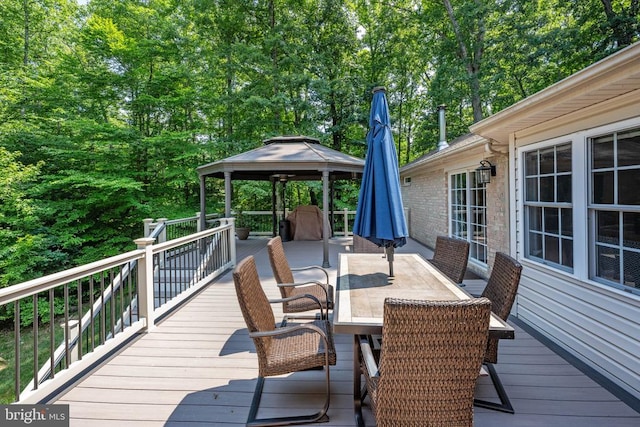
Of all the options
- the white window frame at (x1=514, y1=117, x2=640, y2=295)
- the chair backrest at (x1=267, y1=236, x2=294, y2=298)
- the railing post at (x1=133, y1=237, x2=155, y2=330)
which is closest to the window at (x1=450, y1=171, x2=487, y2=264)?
the white window frame at (x1=514, y1=117, x2=640, y2=295)

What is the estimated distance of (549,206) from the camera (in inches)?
151

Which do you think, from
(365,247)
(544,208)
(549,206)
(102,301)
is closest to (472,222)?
(365,247)

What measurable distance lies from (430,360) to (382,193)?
5.64 ft

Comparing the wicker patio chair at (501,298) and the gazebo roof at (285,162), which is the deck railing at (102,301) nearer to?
the gazebo roof at (285,162)

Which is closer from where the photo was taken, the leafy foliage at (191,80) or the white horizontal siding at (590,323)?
the white horizontal siding at (590,323)

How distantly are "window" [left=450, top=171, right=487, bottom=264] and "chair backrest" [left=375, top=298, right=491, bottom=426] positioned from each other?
4.91 m

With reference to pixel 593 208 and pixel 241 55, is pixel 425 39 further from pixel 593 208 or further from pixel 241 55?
pixel 593 208

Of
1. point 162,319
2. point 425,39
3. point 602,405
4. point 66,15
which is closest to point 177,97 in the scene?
point 66,15

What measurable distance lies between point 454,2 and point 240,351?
1702cm

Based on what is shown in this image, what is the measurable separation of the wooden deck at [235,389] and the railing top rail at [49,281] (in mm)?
898

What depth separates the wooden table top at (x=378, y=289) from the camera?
2100 millimetres

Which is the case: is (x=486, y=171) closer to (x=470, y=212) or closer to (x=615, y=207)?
(x=470, y=212)

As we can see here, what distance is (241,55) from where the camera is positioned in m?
13.3

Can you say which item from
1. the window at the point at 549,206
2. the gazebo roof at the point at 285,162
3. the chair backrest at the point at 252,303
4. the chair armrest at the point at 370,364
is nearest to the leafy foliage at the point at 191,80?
the gazebo roof at the point at 285,162
